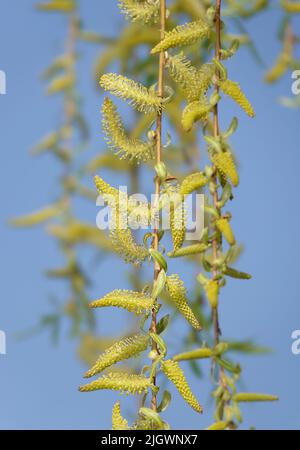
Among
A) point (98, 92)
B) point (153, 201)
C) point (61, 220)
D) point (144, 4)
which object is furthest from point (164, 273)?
point (61, 220)

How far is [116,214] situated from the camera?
0.44 meters

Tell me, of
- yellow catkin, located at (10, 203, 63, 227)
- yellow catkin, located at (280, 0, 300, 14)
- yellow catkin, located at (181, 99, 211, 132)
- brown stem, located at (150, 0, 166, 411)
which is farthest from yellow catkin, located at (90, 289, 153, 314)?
yellow catkin, located at (10, 203, 63, 227)

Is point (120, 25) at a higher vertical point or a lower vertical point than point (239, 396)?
higher

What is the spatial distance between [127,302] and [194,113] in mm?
126

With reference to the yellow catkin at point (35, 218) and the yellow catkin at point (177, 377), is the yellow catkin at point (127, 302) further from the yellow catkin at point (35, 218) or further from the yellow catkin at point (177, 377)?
the yellow catkin at point (35, 218)

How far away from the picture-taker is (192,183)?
1.52ft

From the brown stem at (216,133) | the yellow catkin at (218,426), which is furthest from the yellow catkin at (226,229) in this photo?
the yellow catkin at (218,426)

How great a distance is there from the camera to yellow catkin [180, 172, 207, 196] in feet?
1.49

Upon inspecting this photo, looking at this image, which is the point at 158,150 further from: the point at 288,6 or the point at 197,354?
the point at 288,6

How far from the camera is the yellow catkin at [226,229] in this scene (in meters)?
0.46

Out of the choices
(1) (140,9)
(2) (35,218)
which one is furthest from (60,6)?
(1) (140,9)
